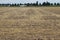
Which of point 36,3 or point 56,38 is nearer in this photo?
point 56,38

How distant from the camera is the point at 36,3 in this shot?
150m

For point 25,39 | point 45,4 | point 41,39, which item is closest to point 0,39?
point 25,39

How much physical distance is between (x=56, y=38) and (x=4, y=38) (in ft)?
8.25

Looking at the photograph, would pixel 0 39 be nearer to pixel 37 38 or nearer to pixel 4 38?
pixel 4 38

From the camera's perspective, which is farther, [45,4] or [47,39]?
[45,4]

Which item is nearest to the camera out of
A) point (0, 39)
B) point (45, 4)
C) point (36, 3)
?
point (0, 39)

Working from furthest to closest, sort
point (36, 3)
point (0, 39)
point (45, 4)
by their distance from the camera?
point (36, 3) → point (45, 4) → point (0, 39)

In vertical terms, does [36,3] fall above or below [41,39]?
below

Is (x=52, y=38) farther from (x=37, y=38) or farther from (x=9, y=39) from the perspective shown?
(x=9, y=39)

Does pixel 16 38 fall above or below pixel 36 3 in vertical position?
above

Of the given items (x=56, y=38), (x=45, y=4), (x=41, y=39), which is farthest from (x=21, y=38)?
(x=45, y=4)

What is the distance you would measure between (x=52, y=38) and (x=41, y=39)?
1.83 feet

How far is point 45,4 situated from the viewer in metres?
138

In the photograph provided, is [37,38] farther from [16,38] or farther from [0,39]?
[0,39]
